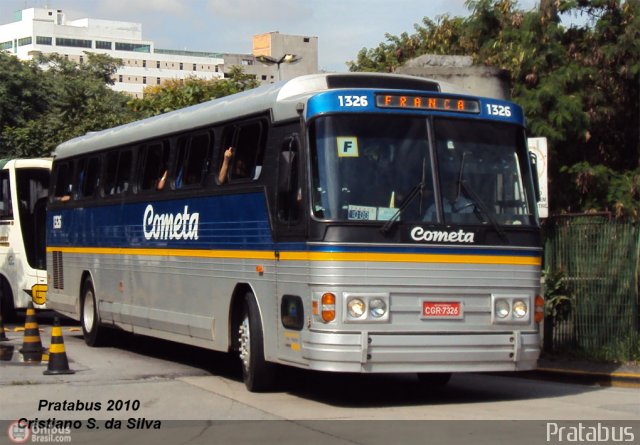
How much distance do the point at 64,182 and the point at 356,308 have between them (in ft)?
35.4

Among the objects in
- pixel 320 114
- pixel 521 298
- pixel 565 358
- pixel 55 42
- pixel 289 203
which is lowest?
pixel 565 358

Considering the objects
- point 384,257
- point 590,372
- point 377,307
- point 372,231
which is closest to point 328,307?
point 377,307

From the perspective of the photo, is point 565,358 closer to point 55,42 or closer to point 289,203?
point 289,203

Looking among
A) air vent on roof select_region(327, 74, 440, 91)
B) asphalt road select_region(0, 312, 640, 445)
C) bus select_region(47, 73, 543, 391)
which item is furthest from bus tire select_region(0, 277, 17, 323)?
air vent on roof select_region(327, 74, 440, 91)

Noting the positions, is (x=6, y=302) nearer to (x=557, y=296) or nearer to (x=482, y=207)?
(x=557, y=296)

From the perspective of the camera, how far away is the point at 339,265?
11.2 meters

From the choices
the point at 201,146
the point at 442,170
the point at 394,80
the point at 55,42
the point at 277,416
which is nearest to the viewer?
the point at 277,416

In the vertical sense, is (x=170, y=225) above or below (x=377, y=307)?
above

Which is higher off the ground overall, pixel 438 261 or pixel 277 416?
pixel 438 261

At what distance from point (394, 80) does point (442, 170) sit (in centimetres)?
141

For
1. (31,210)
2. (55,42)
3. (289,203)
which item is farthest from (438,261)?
(55,42)

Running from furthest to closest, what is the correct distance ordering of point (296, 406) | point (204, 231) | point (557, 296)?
point (557, 296) < point (204, 231) < point (296, 406)

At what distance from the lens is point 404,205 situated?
11.5 meters

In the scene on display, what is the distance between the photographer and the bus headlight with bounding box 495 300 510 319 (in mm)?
11806
